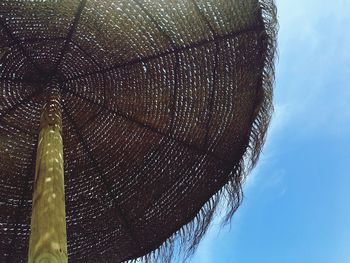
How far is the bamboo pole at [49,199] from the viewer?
14.1ft

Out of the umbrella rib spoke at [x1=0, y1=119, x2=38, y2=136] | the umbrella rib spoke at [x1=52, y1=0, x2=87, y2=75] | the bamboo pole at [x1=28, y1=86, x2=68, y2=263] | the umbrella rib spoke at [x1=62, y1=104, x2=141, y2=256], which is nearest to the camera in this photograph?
the bamboo pole at [x1=28, y1=86, x2=68, y2=263]

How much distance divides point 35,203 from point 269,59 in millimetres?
2762

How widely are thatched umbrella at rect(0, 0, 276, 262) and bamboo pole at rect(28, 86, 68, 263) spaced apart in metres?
0.05

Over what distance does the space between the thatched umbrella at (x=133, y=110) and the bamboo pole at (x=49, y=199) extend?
0.15ft

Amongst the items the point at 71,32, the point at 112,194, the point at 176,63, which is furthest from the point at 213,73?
the point at 112,194

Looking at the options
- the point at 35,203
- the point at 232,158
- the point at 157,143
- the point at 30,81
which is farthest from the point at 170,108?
the point at 35,203

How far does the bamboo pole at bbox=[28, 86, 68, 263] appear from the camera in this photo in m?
4.29

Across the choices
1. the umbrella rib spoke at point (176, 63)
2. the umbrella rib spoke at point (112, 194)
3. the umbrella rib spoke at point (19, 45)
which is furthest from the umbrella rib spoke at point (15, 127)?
the umbrella rib spoke at point (176, 63)

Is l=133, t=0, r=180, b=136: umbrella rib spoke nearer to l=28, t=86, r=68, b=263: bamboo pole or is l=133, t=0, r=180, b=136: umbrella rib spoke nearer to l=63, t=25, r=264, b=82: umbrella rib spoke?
l=63, t=25, r=264, b=82: umbrella rib spoke

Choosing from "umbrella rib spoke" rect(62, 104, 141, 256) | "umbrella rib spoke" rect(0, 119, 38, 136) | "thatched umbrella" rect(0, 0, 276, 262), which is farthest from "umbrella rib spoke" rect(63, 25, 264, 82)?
"umbrella rib spoke" rect(62, 104, 141, 256)

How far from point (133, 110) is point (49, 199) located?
230 centimetres

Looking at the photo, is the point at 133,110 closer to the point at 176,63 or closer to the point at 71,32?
the point at 176,63

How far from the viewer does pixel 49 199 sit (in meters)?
4.83

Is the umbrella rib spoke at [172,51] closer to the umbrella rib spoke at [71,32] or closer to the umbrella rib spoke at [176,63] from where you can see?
the umbrella rib spoke at [176,63]
